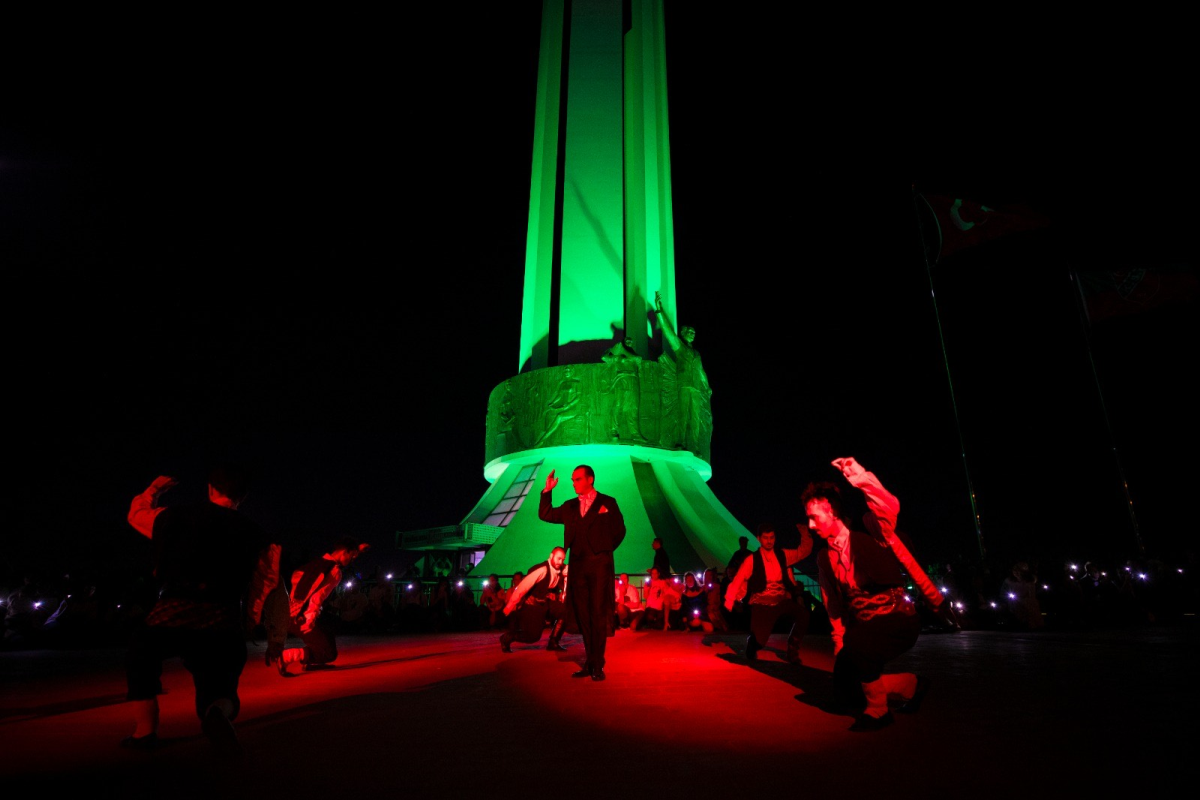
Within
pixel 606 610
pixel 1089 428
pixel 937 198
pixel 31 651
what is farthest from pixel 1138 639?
pixel 1089 428

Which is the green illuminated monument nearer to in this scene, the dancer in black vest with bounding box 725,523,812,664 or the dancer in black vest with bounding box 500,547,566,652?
the dancer in black vest with bounding box 500,547,566,652

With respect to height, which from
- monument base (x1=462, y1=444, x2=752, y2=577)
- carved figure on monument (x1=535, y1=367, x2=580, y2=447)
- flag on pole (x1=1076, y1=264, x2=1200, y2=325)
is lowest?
monument base (x1=462, y1=444, x2=752, y2=577)

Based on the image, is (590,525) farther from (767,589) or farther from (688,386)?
(688,386)

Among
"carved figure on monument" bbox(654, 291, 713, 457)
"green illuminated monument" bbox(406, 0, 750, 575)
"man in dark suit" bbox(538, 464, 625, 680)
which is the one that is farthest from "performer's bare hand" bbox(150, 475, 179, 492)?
"carved figure on monument" bbox(654, 291, 713, 457)

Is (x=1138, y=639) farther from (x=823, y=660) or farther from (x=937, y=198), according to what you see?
(x=937, y=198)

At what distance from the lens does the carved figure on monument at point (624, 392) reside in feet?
61.9

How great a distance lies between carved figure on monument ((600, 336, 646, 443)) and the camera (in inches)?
743

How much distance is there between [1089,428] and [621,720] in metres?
28.3

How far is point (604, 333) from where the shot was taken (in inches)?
827

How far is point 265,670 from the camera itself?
694 cm

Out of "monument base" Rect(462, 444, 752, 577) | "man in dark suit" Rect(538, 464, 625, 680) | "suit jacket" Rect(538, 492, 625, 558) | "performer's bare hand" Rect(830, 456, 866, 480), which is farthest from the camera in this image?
"monument base" Rect(462, 444, 752, 577)

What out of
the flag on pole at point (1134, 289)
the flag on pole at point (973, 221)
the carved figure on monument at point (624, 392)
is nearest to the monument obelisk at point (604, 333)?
the carved figure on monument at point (624, 392)

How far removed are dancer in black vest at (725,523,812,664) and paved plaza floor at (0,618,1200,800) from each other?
22.9 inches

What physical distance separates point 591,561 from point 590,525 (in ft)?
0.93
